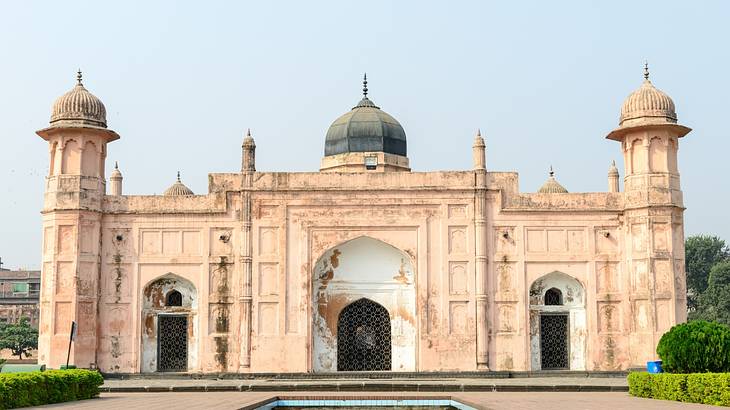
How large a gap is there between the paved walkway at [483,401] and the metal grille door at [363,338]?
206 inches

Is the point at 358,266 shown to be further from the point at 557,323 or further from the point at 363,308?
the point at 557,323

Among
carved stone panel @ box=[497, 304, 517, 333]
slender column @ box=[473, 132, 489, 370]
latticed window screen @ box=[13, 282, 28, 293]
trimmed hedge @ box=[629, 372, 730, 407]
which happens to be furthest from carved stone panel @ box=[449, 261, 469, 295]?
latticed window screen @ box=[13, 282, 28, 293]

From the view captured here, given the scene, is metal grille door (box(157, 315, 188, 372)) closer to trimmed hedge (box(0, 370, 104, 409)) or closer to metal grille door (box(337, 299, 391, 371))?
metal grille door (box(337, 299, 391, 371))

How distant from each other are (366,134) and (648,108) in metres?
7.84

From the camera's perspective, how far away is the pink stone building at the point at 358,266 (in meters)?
21.8

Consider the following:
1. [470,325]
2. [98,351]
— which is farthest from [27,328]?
[470,325]

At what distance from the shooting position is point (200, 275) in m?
22.1

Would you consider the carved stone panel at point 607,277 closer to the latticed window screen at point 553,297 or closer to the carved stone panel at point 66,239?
the latticed window screen at point 553,297

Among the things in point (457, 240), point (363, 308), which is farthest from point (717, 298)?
point (363, 308)

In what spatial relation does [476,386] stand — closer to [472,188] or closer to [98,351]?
[472,188]

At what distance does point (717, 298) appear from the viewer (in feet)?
151

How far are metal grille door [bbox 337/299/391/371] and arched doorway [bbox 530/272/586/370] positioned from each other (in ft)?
11.7

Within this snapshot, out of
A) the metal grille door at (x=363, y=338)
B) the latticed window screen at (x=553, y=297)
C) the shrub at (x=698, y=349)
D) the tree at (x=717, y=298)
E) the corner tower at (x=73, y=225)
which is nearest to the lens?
the shrub at (x=698, y=349)

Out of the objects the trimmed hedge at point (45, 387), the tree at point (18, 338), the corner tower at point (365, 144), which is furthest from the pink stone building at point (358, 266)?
the tree at point (18, 338)
